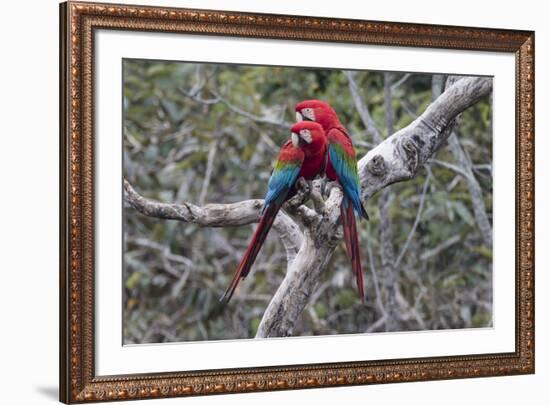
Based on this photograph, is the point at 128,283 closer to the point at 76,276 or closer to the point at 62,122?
the point at 76,276

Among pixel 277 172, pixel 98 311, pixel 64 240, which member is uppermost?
pixel 277 172

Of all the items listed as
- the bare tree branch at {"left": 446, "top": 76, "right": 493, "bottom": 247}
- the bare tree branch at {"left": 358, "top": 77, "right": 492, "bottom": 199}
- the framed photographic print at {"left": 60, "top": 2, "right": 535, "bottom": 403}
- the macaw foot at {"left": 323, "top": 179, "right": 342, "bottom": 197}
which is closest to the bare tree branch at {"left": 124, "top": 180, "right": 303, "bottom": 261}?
the framed photographic print at {"left": 60, "top": 2, "right": 535, "bottom": 403}

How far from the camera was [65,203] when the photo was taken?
2.61 m

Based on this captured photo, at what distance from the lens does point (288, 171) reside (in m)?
2.90

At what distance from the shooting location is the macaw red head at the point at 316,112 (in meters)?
2.95

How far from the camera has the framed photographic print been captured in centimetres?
266

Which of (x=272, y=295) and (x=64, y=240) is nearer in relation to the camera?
(x=64, y=240)

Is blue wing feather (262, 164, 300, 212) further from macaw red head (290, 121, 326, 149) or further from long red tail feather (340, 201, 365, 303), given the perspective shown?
long red tail feather (340, 201, 365, 303)

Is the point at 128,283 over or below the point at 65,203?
below

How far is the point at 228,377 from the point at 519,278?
989 mm

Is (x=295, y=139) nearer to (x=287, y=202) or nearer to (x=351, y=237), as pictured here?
(x=287, y=202)

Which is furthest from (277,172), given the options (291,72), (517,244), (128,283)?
(517,244)

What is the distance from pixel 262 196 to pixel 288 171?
10 cm

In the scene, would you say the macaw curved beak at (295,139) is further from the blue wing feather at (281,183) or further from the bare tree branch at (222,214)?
the bare tree branch at (222,214)
